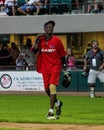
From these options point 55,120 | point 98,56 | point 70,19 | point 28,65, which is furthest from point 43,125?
point 70,19

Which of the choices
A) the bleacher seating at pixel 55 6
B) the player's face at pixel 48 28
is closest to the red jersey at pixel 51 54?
the player's face at pixel 48 28

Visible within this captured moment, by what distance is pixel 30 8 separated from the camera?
28.2 m

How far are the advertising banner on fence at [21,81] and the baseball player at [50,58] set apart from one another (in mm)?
12934

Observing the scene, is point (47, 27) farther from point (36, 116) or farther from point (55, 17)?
point (55, 17)

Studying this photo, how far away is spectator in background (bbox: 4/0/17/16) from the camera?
28.1 m

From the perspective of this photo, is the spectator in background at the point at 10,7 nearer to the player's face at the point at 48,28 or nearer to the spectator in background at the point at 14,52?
the spectator in background at the point at 14,52

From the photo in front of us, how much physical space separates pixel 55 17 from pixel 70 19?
2.39ft

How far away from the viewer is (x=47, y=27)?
12.2 metres

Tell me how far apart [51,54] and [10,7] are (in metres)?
16.2

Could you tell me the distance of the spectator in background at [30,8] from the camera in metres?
27.6

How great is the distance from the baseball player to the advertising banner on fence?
509 inches

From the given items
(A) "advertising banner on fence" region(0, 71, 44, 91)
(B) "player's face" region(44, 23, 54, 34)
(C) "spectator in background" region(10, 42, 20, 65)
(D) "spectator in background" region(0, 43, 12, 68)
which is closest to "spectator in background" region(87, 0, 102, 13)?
(C) "spectator in background" region(10, 42, 20, 65)

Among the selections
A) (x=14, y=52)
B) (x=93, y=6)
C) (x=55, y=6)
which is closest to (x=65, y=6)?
(x=55, y=6)

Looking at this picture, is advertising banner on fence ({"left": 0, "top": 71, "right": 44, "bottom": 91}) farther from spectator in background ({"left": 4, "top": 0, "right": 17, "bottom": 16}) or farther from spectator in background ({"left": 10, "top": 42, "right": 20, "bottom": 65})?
spectator in background ({"left": 4, "top": 0, "right": 17, "bottom": 16})
